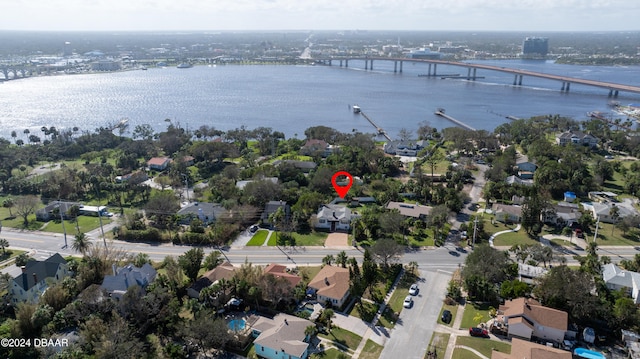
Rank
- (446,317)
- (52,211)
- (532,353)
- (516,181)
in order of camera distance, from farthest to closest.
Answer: (516,181)
(52,211)
(446,317)
(532,353)

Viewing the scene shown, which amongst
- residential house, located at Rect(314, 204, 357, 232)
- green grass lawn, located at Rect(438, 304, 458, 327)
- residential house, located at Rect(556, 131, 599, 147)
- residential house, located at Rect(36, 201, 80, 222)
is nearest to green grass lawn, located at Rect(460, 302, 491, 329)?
green grass lawn, located at Rect(438, 304, 458, 327)

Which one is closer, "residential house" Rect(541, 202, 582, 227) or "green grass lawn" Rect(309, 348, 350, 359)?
"green grass lawn" Rect(309, 348, 350, 359)

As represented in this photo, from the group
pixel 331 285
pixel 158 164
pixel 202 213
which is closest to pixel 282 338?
pixel 331 285

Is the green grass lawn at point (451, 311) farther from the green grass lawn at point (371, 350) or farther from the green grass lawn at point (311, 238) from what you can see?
the green grass lawn at point (311, 238)

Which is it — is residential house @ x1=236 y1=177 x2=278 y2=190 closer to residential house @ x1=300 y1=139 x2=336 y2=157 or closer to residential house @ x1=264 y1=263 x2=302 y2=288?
residential house @ x1=300 y1=139 x2=336 y2=157

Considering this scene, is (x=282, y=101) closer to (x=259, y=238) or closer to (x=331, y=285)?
(x=259, y=238)

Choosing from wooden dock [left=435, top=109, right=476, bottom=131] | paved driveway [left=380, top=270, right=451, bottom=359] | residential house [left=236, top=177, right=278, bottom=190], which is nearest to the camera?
paved driveway [left=380, top=270, right=451, bottom=359]
